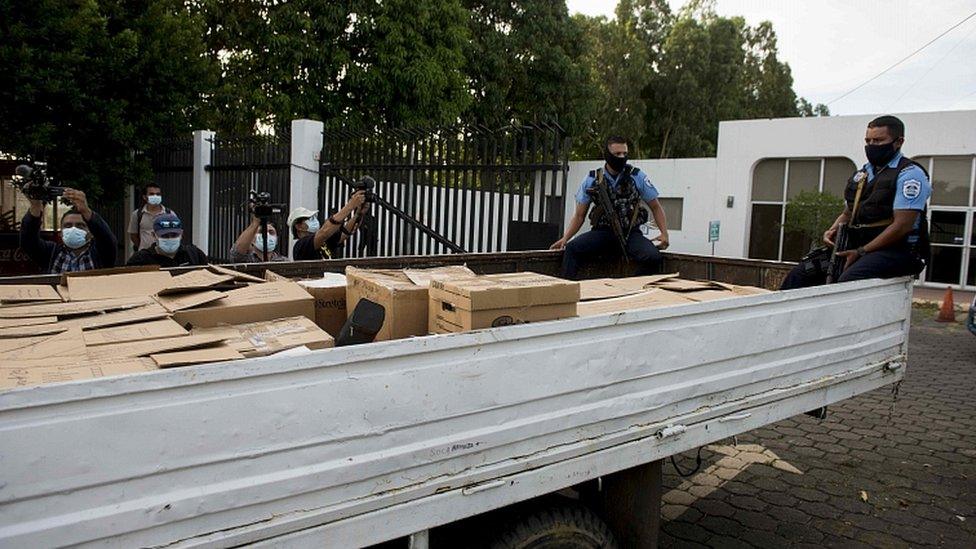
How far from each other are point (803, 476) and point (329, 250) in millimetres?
4116

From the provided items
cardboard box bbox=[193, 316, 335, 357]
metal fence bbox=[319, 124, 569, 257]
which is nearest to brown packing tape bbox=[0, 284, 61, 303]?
cardboard box bbox=[193, 316, 335, 357]

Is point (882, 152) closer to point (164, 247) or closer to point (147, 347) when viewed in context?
point (147, 347)

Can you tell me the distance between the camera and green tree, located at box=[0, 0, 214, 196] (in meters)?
9.20

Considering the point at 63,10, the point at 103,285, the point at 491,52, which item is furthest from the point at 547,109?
the point at 103,285

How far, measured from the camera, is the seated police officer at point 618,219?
17.7 feet

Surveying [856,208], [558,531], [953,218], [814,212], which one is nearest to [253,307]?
[558,531]

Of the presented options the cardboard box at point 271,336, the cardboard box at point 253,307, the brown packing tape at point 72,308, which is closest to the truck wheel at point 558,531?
the cardboard box at point 271,336

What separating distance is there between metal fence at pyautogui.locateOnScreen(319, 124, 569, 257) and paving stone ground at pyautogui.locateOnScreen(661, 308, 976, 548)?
2.81 m

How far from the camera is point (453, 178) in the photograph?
26.6ft

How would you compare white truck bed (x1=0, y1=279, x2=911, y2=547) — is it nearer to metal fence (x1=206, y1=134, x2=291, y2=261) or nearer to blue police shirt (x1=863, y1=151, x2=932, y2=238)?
→ blue police shirt (x1=863, y1=151, x2=932, y2=238)

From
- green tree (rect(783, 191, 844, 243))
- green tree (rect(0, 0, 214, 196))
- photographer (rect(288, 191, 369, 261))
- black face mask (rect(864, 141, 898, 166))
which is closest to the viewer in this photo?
black face mask (rect(864, 141, 898, 166))

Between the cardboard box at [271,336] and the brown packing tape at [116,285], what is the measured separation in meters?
0.62

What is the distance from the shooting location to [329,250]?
249 inches

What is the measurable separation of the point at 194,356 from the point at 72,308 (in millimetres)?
926
